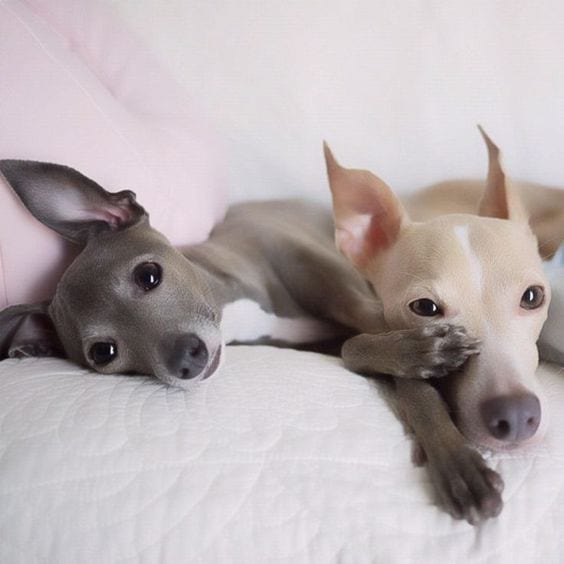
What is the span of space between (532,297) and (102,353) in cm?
99

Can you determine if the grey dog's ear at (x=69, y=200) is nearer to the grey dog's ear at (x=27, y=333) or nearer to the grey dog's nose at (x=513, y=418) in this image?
the grey dog's ear at (x=27, y=333)

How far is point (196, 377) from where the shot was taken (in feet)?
5.13

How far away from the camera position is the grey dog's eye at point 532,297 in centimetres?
Result: 157

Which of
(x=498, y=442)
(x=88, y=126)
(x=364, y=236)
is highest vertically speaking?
(x=88, y=126)

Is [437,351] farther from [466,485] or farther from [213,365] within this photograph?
[213,365]

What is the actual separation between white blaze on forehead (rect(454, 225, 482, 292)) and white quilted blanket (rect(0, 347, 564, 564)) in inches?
13.6

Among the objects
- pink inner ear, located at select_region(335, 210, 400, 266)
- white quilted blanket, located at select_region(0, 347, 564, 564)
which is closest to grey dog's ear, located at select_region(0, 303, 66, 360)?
white quilted blanket, located at select_region(0, 347, 564, 564)

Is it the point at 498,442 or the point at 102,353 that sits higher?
the point at 102,353

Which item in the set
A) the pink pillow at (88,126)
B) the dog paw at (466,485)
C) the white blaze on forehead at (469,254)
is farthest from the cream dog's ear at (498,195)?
the pink pillow at (88,126)

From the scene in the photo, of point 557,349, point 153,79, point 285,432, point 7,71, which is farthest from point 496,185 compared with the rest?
point 7,71

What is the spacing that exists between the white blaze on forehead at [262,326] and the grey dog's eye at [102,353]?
0.39 m

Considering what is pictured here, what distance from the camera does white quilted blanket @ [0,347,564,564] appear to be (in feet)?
3.92

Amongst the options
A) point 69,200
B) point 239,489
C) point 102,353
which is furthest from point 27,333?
point 239,489

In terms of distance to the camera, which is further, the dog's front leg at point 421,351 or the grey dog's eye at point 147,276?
the grey dog's eye at point 147,276
